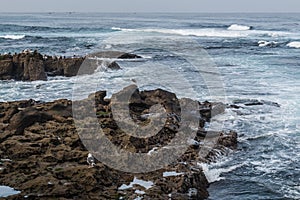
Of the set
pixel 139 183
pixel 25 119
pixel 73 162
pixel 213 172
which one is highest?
pixel 25 119

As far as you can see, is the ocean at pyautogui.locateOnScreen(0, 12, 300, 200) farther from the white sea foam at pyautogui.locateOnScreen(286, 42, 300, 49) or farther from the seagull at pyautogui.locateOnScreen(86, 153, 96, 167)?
the white sea foam at pyautogui.locateOnScreen(286, 42, 300, 49)

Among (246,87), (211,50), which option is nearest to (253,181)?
(246,87)

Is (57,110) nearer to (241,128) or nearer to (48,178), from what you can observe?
(48,178)

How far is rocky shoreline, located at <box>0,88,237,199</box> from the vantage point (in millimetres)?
7793

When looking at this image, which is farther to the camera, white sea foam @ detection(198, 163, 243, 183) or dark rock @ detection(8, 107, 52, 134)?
dark rock @ detection(8, 107, 52, 134)

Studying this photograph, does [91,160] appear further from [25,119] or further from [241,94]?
[241,94]

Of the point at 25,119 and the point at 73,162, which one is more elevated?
the point at 25,119

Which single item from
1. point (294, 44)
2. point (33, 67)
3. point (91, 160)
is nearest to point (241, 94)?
point (33, 67)

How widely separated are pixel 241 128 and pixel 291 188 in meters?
4.50

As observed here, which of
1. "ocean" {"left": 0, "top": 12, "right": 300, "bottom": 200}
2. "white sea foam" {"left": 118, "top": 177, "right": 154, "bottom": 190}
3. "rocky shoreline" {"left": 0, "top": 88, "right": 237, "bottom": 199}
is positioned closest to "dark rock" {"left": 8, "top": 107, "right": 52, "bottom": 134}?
"rocky shoreline" {"left": 0, "top": 88, "right": 237, "bottom": 199}

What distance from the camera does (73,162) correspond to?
9.00m

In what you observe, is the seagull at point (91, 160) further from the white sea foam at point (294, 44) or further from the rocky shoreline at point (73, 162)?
the white sea foam at point (294, 44)

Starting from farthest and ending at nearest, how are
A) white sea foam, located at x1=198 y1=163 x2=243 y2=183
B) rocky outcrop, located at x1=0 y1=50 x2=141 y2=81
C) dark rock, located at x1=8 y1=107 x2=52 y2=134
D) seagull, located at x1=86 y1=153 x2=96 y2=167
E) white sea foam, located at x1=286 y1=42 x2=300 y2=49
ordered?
white sea foam, located at x1=286 y1=42 x2=300 y2=49
rocky outcrop, located at x1=0 y1=50 x2=141 y2=81
dark rock, located at x1=8 y1=107 x2=52 y2=134
white sea foam, located at x1=198 y1=163 x2=243 y2=183
seagull, located at x1=86 y1=153 x2=96 y2=167

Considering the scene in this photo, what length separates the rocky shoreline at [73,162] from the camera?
7793 millimetres
